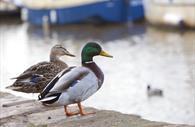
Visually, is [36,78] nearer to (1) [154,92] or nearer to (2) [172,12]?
(1) [154,92]

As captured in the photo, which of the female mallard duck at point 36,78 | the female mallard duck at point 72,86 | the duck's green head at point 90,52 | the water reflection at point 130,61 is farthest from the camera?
the water reflection at point 130,61

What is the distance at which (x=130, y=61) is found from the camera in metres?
25.4

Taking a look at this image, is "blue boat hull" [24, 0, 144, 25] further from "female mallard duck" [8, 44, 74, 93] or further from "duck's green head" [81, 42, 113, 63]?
"duck's green head" [81, 42, 113, 63]

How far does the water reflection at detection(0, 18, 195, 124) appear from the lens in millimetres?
16672

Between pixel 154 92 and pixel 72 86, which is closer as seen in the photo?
pixel 72 86

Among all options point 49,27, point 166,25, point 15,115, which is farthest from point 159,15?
point 15,115

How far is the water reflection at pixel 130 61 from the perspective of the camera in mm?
16672

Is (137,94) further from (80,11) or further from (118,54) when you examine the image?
(80,11)

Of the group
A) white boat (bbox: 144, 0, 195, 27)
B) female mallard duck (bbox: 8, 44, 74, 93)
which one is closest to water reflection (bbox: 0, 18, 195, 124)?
white boat (bbox: 144, 0, 195, 27)

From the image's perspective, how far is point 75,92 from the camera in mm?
6875

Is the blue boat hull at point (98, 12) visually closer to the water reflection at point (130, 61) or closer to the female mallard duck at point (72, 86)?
the water reflection at point (130, 61)

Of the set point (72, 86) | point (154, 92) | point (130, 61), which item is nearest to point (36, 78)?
point (72, 86)

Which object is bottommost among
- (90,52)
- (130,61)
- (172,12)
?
(130,61)

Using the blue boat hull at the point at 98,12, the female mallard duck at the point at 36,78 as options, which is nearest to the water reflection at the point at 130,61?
the blue boat hull at the point at 98,12
